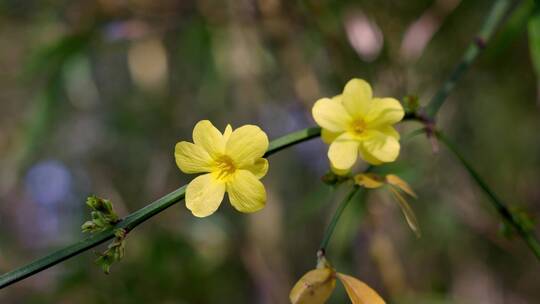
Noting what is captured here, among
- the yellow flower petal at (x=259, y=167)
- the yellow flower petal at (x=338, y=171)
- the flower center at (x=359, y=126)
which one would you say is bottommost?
the yellow flower petal at (x=338, y=171)

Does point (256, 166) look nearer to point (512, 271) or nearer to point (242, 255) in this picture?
point (242, 255)

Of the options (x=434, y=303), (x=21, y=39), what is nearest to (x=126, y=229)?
(x=434, y=303)

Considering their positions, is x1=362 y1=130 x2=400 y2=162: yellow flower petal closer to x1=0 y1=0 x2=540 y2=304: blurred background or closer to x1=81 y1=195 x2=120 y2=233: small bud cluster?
x1=81 y1=195 x2=120 y2=233: small bud cluster

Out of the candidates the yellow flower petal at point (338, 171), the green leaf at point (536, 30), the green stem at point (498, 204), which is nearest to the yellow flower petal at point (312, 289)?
the yellow flower petal at point (338, 171)

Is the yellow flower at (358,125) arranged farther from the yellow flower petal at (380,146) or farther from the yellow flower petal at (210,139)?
the yellow flower petal at (210,139)

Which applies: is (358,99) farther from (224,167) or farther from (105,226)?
(105,226)

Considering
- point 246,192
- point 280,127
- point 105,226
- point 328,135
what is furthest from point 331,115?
point 280,127
